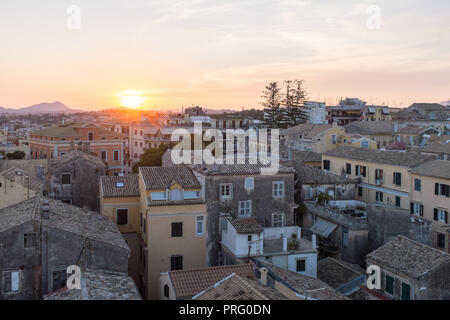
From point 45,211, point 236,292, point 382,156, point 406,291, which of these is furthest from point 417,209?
point 45,211

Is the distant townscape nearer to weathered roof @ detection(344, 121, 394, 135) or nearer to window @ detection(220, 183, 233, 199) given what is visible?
window @ detection(220, 183, 233, 199)

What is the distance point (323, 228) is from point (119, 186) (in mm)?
12712

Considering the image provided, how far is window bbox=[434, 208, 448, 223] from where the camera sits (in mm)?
30219

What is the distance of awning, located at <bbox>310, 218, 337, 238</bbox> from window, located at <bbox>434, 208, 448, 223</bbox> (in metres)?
7.24

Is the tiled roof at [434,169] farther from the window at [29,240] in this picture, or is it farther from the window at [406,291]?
the window at [29,240]

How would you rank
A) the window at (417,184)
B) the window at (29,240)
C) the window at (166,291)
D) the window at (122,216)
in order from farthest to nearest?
the window at (417,184), the window at (122,216), the window at (166,291), the window at (29,240)

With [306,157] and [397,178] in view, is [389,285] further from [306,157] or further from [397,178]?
[306,157]

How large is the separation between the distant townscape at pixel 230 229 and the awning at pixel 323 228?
0.28 ft

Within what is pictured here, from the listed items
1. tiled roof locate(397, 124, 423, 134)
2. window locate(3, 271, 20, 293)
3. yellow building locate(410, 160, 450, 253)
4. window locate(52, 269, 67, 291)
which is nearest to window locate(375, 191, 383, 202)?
yellow building locate(410, 160, 450, 253)

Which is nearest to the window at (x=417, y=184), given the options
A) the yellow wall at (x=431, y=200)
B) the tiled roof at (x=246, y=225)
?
the yellow wall at (x=431, y=200)

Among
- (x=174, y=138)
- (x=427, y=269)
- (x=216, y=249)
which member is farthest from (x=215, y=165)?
(x=174, y=138)

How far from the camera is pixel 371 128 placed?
6150 cm

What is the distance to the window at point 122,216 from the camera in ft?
87.9
